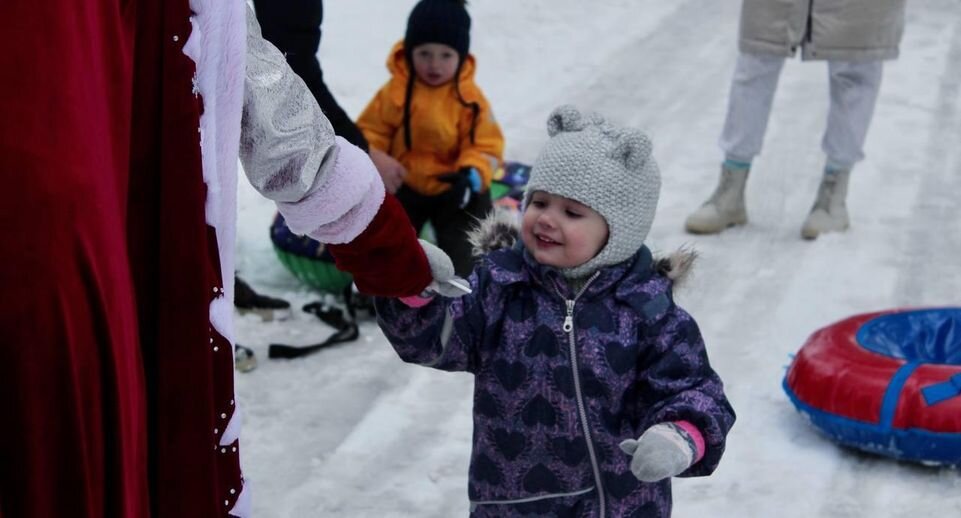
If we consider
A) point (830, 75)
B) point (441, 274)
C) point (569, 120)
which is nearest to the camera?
point (441, 274)

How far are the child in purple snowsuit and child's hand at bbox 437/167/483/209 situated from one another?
2180mm

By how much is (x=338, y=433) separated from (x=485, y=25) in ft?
18.4

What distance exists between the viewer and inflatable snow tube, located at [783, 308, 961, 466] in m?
3.83

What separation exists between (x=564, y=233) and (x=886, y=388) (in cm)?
156

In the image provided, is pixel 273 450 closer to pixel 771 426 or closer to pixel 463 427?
pixel 463 427

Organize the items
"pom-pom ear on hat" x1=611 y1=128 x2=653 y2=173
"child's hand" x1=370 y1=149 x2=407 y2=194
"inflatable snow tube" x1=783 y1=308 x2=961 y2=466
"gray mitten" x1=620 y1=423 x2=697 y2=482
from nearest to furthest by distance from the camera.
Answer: "gray mitten" x1=620 y1=423 x2=697 y2=482, "pom-pom ear on hat" x1=611 y1=128 x2=653 y2=173, "inflatable snow tube" x1=783 y1=308 x2=961 y2=466, "child's hand" x1=370 y1=149 x2=407 y2=194

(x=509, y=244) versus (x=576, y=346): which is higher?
(x=509, y=244)

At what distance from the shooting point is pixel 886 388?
389 centimetres

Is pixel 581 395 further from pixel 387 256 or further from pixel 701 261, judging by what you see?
pixel 701 261

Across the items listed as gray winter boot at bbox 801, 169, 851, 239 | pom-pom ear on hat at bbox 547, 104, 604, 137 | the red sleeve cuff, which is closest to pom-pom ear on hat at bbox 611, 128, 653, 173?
pom-pom ear on hat at bbox 547, 104, 604, 137

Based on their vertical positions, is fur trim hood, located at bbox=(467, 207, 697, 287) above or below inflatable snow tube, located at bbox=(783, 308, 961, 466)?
above

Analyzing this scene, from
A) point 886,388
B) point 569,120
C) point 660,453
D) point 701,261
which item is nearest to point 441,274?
point 660,453

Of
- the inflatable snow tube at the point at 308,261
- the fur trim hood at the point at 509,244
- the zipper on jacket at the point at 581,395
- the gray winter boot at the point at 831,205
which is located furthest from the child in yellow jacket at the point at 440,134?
the zipper on jacket at the point at 581,395

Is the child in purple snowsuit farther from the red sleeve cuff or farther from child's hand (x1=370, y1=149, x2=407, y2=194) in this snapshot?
child's hand (x1=370, y1=149, x2=407, y2=194)
